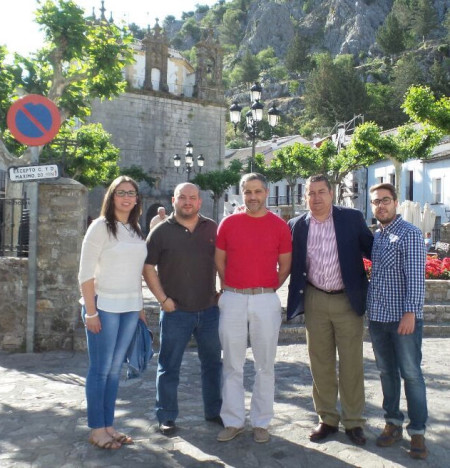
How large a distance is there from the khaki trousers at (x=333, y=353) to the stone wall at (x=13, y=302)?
428cm

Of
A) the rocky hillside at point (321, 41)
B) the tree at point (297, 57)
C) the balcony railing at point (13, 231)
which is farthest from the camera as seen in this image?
the tree at point (297, 57)

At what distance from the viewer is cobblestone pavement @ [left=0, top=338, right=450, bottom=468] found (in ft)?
11.8

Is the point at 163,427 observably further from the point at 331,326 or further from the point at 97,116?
the point at 97,116

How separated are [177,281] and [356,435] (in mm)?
1726

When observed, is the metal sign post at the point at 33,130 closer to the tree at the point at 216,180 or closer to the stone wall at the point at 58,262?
the stone wall at the point at 58,262

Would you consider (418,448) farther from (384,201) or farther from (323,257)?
(384,201)

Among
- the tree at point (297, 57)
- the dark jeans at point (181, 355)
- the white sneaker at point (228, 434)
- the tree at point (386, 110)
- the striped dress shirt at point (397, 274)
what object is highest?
the tree at point (297, 57)

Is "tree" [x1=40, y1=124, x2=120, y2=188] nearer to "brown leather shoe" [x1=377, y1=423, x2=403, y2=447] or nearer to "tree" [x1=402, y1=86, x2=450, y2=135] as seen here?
"tree" [x1=402, y1=86, x2=450, y2=135]

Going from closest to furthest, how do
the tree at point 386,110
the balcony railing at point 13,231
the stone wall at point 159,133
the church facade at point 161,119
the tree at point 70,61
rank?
1. the balcony railing at point 13,231
2. the tree at point 70,61
3. the stone wall at point 159,133
4. the church facade at point 161,119
5. the tree at point 386,110

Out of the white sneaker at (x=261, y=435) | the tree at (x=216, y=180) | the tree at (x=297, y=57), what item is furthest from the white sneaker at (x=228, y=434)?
the tree at (x=297, y=57)

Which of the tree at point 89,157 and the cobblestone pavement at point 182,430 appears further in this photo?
the tree at point 89,157

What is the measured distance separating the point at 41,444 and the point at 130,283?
131 centimetres

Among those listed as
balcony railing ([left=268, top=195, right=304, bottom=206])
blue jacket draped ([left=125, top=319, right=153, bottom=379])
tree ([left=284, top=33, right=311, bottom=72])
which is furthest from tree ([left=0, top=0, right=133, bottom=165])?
tree ([left=284, top=33, right=311, bottom=72])

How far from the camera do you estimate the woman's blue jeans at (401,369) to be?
Answer: 148 inches
